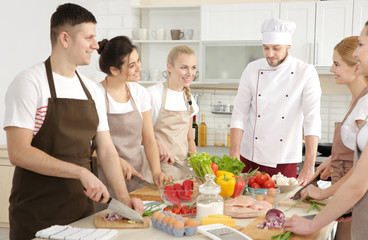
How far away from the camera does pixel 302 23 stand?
5043 millimetres

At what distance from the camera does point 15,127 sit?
1908 millimetres

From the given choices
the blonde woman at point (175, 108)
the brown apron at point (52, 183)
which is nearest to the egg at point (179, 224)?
the brown apron at point (52, 183)

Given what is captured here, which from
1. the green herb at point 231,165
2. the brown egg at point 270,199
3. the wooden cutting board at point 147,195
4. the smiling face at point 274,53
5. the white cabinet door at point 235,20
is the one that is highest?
the white cabinet door at point 235,20

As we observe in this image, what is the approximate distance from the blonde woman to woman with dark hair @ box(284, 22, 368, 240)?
1529 millimetres

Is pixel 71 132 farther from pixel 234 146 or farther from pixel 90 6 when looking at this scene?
pixel 90 6

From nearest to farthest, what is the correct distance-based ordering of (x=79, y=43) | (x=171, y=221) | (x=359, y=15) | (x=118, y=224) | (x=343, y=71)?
(x=171, y=221) → (x=118, y=224) → (x=79, y=43) → (x=343, y=71) → (x=359, y=15)

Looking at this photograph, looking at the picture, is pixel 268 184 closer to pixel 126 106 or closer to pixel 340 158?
pixel 340 158

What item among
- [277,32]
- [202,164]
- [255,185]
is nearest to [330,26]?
[277,32]

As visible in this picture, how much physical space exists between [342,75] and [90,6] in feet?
12.5

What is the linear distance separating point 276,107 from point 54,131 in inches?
66.6

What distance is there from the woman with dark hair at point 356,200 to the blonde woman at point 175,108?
153 cm

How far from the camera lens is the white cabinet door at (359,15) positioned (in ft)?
15.9

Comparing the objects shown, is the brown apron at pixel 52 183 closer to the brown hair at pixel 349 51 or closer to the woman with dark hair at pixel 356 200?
the woman with dark hair at pixel 356 200

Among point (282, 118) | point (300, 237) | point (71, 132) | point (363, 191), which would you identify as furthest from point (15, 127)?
point (282, 118)
